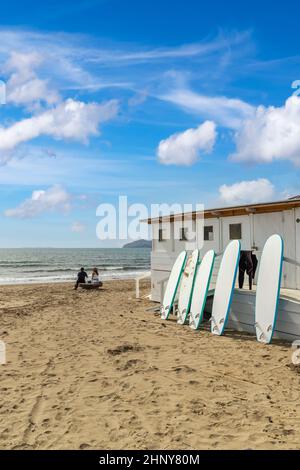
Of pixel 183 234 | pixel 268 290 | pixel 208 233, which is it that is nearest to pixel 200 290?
pixel 268 290

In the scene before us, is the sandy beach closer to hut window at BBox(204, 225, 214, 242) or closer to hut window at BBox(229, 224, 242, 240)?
hut window at BBox(229, 224, 242, 240)

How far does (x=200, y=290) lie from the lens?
38.1ft

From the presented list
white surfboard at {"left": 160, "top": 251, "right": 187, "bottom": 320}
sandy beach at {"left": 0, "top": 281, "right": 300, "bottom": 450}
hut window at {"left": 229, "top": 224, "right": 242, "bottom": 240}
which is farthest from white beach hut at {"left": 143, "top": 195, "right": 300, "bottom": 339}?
white surfboard at {"left": 160, "top": 251, "right": 187, "bottom": 320}

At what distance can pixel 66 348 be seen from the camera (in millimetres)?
9289

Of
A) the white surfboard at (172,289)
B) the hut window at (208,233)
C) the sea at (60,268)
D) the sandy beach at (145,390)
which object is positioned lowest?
the sea at (60,268)

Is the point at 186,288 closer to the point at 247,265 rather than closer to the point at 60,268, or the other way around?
the point at 247,265

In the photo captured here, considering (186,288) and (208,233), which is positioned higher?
(208,233)

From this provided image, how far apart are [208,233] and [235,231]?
1418 millimetres

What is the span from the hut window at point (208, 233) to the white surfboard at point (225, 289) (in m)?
2.50

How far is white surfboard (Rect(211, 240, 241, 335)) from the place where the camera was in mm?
10422

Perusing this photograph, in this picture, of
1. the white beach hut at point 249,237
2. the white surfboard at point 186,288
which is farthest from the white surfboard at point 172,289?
the white beach hut at point 249,237

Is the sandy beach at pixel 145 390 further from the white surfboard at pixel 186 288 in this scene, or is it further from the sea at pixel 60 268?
the sea at pixel 60 268

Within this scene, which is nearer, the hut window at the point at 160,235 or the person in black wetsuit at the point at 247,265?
the person in black wetsuit at the point at 247,265

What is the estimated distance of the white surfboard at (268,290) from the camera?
9359 millimetres
